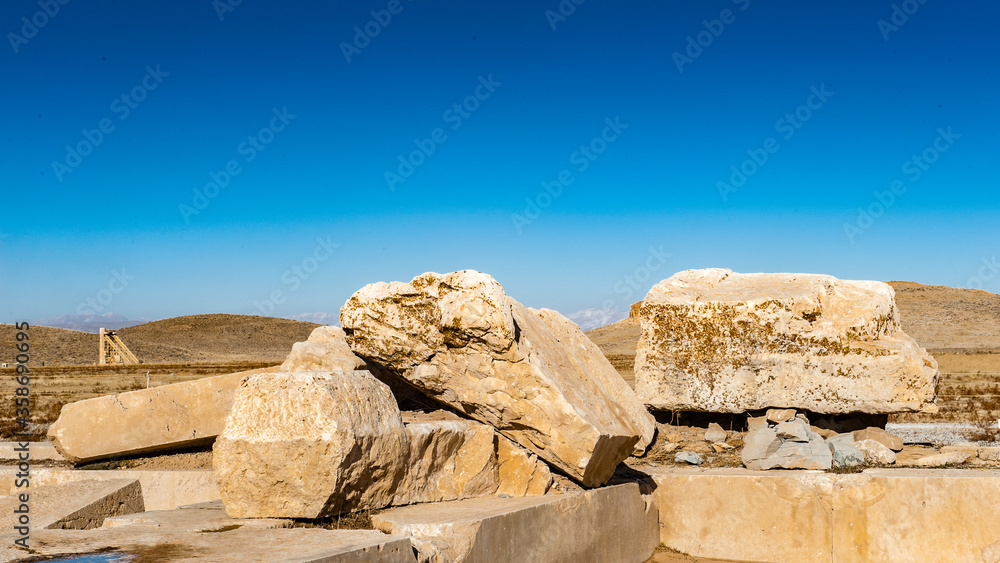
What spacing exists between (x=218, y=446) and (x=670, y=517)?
397 cm

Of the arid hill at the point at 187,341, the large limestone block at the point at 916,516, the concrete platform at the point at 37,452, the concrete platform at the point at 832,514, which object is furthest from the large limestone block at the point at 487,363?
the arid hill at the point at 187,341

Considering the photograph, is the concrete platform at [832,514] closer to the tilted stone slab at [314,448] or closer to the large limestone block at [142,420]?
the tilted stone slab at [314,448]

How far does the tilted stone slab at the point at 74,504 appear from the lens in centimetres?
508

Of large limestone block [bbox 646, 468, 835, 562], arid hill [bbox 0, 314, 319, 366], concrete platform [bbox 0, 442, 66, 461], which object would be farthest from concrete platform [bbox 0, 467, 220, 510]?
arid hill [bbox 0, 314, 319, 366]

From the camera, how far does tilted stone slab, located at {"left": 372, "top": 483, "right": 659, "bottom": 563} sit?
4395 millimetres

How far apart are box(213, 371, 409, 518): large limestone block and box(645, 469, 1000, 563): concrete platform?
3.22 meters

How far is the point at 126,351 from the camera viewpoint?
4312 centimetres

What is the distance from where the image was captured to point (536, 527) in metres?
5.10

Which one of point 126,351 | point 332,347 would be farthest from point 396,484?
point 126,351

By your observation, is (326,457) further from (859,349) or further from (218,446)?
(859,349)

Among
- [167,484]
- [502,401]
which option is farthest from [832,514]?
[167,484]

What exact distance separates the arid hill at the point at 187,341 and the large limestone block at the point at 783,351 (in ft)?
133

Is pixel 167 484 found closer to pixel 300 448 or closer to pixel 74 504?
pixel 74 504

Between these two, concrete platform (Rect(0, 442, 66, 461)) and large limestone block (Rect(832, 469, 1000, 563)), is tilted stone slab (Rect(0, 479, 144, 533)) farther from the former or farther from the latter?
large limestone block (Rect(832, 469, 1000, 563))
